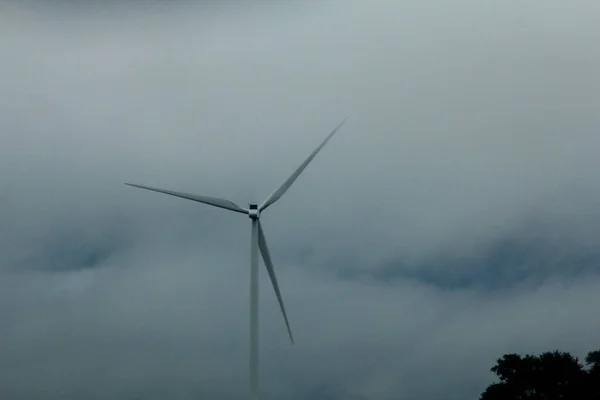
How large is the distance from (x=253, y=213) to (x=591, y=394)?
2678 inches

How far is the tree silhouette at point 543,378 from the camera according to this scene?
12388 cm

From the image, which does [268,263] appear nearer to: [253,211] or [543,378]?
[253,211]

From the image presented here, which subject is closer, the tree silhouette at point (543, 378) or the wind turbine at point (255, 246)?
the wind turbine at point (255, 246)

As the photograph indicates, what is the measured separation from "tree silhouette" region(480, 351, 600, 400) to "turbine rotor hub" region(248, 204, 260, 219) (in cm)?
6658

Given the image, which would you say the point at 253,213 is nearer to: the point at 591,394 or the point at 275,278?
the point at 275,278

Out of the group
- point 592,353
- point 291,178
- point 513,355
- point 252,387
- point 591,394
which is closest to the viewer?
point 252,387

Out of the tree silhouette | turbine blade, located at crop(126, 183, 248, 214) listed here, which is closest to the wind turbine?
turbine blade, located at crop(126, 183, 248, 214)

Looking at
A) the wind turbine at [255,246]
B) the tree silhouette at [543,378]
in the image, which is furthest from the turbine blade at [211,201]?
the tree silhouette at [543,378]

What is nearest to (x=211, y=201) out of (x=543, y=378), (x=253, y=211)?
(x=253, y=211)

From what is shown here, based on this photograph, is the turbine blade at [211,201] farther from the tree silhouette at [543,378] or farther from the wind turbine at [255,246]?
the tree silhouette at [543,378]

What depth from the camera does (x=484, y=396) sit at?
132625mm

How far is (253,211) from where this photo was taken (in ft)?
263

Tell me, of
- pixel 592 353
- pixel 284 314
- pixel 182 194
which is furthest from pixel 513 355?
pixel 182 194

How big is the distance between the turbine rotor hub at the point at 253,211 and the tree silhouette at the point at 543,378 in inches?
2621
